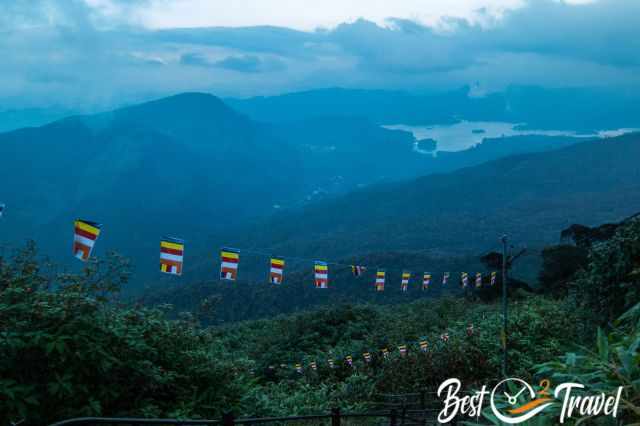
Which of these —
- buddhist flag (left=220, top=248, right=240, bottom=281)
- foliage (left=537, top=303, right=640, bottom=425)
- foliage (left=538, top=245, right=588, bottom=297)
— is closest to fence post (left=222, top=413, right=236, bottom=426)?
foliage (left=537, top=303, right=640, bottom=425)

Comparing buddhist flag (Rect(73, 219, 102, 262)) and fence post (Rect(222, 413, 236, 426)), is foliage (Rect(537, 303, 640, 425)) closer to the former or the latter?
fence post (Rect(222, 413, 236, 426))

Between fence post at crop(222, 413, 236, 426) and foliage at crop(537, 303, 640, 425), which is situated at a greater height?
foliage at crop(537, 303, 640, 425)

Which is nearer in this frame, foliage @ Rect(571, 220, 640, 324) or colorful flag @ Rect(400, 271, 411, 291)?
foliage @ Rect(571, 220, 640, 324)

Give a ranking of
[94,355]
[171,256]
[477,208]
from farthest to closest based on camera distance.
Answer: [477,208], [171,256], [94,355]

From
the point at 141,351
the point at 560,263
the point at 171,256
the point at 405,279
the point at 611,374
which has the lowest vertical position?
the point at 141,351

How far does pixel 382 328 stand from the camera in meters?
24.5

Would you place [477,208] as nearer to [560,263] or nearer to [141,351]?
[560,263]

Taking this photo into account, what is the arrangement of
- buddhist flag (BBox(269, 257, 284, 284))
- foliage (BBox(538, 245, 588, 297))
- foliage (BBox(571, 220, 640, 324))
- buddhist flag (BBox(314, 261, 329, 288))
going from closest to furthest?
foliage (BBox(571, 220, 640, 324)) < buddhist flag (BBox(269, 257, 284, 284)) < buddhist flag (BBox(314, 261, 329, 288)) < foliage (BBox(538, 245, 588, 297))

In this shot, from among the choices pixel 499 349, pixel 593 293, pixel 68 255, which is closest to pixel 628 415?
pixel 593 293

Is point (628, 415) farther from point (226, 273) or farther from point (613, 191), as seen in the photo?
point (613, 191)

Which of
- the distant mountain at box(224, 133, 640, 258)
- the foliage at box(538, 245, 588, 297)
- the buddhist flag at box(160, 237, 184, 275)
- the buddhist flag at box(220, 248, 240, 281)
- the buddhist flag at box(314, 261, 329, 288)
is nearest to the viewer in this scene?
the buddhist flag at box(160, 237, 184, 275)

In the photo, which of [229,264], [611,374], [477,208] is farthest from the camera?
[477,208]

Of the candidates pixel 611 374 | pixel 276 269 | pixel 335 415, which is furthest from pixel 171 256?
pixel 611 374

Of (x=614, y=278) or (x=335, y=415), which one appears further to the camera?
(x=614, y=278)
